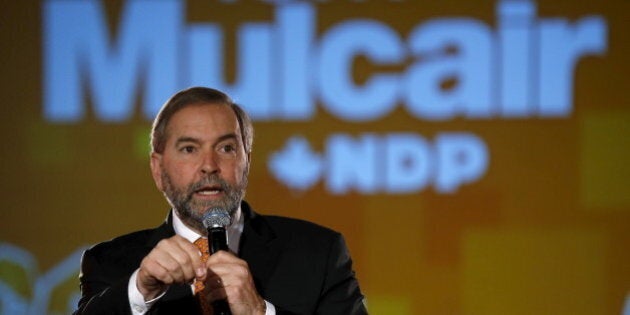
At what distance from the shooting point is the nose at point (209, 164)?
207cm

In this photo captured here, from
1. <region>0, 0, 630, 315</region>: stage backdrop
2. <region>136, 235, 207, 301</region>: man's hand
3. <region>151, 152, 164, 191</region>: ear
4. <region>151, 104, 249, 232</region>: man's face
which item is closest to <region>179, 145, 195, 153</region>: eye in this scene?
<region>151, 104, 249, 232</region>: man's face

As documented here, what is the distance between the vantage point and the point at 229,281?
1759mm

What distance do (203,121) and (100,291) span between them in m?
0.44

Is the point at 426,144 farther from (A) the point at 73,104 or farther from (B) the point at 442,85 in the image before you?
(A) the point at 73,104

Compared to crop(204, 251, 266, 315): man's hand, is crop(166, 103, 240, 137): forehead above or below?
above

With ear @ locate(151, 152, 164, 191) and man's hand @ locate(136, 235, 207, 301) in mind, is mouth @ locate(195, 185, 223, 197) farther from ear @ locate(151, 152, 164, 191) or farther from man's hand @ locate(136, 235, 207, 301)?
man's hand @ locate(136, 235, 207, 301)

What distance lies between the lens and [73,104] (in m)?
3.90

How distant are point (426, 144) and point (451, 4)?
0.57 meters

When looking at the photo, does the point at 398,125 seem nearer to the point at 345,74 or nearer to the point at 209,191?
the point at 345,74

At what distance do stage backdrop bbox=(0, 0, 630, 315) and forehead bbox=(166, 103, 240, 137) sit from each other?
1.70 m

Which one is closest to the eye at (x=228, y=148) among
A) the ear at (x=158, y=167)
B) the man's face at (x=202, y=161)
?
the man's face at (x=202, y=161)

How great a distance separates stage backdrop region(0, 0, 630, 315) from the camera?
386 cm

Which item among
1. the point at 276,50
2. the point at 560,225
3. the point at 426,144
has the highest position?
the point at 276,50

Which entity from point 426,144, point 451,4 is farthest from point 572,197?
point 451,4
